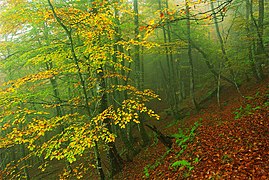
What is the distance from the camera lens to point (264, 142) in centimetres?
628

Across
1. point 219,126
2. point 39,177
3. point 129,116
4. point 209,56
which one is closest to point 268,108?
point 219,126

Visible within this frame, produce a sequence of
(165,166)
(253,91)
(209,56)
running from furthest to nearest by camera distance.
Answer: (209,56), (253,91), (165,166)

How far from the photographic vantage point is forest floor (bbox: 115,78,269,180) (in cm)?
558

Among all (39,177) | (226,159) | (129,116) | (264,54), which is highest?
(264,54)

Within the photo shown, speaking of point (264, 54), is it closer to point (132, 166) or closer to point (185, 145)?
point (185, 145)

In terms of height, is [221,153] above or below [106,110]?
below

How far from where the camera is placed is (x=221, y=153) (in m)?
6.63

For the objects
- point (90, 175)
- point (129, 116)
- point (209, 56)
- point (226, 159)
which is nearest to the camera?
point (129, 116)

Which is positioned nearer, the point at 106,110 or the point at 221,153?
the point at 106,110

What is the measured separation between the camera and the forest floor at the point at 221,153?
18.3 feet

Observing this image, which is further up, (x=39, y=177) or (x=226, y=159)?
(x=226, y=159)

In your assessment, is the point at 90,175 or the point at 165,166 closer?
the point at 165,166

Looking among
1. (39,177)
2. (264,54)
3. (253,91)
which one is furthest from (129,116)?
(39,177)

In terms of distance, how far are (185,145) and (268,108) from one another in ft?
12.7
